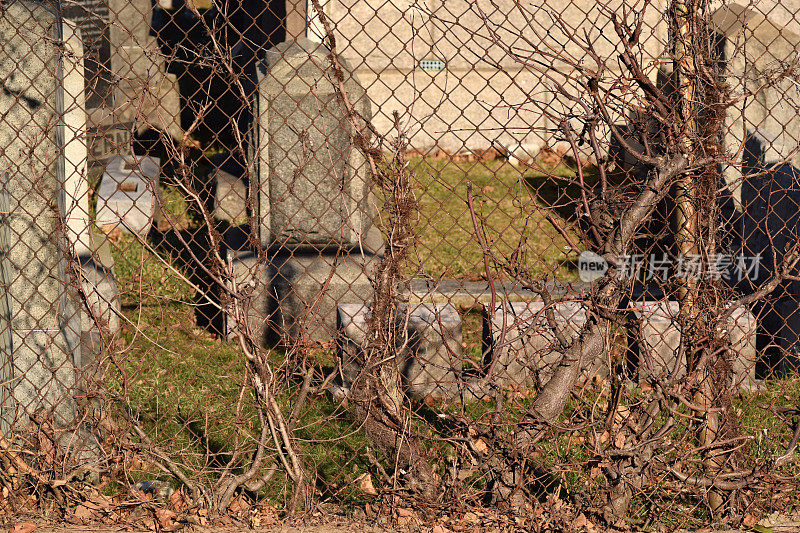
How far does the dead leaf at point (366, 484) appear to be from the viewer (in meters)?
3.19

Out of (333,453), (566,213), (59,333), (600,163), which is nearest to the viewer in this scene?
(600,163)

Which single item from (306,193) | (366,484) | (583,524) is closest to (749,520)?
(583,524)

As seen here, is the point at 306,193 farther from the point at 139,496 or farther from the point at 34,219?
the point at 139,496

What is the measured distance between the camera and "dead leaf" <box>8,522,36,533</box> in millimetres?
2875

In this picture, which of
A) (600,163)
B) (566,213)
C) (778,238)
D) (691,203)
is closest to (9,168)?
(600,163)

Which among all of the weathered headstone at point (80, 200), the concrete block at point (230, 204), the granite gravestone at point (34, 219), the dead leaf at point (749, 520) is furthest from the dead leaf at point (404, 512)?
the concrete block at point (230, 204)

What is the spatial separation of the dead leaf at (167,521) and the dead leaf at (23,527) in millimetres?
468

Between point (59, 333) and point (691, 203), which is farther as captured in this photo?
point (59, 333)

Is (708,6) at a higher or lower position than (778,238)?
higher

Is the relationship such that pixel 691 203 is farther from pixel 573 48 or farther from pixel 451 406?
pixel 573 48

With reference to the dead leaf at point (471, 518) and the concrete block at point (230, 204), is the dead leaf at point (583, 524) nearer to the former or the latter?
the dead leaf at point (471, 518)

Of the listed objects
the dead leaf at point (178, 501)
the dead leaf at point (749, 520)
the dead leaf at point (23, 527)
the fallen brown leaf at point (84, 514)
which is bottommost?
the dead leaf at point (23, 527)

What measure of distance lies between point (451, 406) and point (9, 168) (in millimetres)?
2422

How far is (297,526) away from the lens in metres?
2.97
